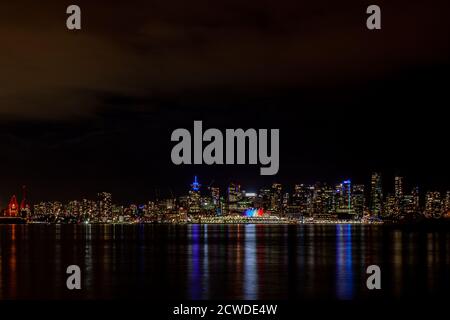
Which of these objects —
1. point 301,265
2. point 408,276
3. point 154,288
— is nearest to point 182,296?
point 154,288

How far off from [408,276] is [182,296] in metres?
17.2

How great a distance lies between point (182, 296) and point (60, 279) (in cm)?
1092

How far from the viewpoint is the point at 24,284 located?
132 ft
